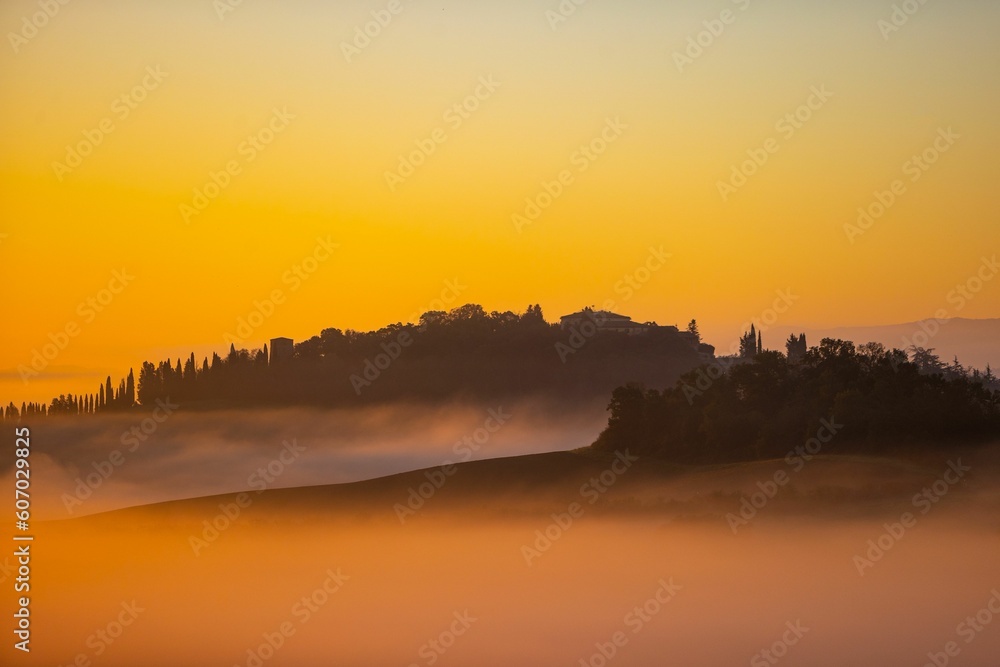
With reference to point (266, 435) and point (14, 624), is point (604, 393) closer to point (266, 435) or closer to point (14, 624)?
point (266, 435)

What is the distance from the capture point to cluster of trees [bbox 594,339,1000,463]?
23.0m

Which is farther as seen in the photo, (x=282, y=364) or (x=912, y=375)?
(x=282, y=364)

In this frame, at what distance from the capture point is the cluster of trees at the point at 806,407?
904 inches

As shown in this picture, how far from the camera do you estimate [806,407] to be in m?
24.3

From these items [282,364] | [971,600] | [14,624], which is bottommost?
[971,600]

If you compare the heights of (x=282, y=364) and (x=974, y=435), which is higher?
(x=282, y=364)

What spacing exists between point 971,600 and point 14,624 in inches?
618

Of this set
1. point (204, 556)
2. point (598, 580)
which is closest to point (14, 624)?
point (204, 556)

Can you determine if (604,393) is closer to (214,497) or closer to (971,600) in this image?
(214,497)

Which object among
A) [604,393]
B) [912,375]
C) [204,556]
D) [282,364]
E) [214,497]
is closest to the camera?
[204,556]

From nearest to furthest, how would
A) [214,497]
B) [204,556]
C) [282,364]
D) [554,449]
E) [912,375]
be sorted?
[204,556] < [912,375] < [214,497] < [554,449] < [282,364]

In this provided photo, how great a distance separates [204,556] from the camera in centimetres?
2227

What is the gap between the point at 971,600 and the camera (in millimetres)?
18578

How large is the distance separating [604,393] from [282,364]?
10.1 meters
